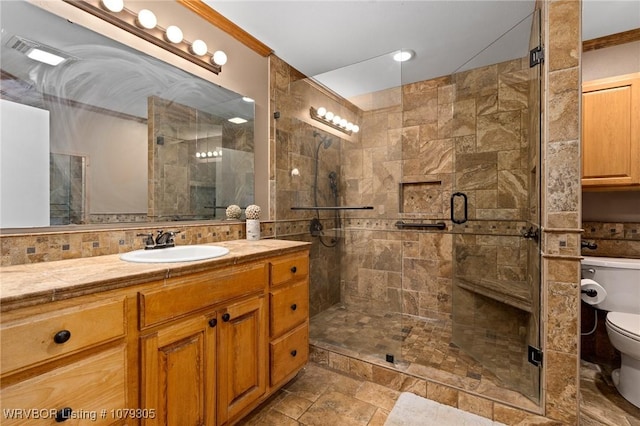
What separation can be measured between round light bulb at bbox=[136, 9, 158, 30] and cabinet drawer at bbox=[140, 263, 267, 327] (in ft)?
A: 4.49

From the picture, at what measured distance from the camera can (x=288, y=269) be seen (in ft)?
5.64

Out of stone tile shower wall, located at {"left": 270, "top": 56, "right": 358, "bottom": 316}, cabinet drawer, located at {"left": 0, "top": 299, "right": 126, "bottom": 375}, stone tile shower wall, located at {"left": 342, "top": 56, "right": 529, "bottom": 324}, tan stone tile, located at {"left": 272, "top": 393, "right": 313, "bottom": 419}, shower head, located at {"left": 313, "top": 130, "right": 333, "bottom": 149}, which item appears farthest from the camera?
shower head, located at {"left": 313, "top": 130, "right": 333, "bottom": 149}

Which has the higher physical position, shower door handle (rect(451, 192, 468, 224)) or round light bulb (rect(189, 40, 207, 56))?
round light bulb (rect(189, 40, 207, 56))

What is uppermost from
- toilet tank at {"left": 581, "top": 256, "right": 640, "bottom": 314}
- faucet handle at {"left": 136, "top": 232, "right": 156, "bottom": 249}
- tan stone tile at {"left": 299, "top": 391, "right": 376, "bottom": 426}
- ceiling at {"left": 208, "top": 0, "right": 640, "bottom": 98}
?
ceiling at {"left": 208, "top": 0, "right": 640, "bottom": 98}

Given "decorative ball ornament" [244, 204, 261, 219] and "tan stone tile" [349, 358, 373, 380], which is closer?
"tan stone tile" [349, 358, 373, 380]

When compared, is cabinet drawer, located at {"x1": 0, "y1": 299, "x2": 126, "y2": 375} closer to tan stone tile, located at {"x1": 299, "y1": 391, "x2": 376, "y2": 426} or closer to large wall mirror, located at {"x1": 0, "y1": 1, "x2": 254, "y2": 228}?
large wall mirror, located at {"x1": 0, "y1": 1, "x2": 254, "y2": 228}

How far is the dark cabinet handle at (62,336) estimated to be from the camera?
81 centimetres

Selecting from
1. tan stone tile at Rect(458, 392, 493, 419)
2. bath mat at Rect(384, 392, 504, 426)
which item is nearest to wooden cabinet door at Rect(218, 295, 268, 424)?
bath mat at Rect(384, 392, 504, 426)

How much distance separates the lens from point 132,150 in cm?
152

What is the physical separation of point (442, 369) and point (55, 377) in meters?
2.01

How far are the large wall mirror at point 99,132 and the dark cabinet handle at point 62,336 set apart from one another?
25.8 inches

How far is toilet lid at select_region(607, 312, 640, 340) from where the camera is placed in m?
1.53

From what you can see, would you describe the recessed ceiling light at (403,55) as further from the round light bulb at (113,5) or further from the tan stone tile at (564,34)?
the round light bulb at (113,5)

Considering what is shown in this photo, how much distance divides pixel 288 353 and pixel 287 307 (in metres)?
0.28
